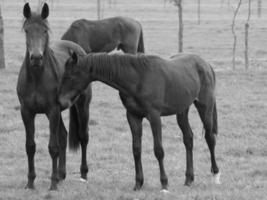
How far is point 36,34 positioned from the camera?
730 centimetres

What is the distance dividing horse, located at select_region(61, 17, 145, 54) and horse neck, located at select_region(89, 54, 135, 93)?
7.81m

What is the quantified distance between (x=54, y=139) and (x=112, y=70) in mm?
1263

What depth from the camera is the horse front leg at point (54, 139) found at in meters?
7.66

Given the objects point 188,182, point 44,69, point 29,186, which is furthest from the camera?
point 188,182

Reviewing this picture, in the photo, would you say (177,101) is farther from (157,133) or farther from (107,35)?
(107,35)

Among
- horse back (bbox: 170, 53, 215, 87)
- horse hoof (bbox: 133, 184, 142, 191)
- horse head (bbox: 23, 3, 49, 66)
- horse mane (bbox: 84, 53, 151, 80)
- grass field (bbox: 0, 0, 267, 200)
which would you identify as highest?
horse head (bbox: 23, 3, 49, 66)

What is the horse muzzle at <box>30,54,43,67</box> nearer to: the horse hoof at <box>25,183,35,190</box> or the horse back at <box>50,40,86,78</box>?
the horse back at <box>50,40,86,78</box>

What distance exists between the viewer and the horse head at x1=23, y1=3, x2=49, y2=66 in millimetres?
7195

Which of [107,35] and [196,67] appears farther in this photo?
[107,35]

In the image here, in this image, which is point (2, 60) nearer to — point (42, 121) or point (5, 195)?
point (42, 121)

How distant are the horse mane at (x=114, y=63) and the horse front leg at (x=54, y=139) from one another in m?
0.80

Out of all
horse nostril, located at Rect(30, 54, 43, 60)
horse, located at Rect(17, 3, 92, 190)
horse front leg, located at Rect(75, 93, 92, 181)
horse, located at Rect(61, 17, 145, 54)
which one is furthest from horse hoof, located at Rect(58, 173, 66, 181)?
horse, located at Rect(61, 17, 145, 54)

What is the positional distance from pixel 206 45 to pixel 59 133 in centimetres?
2270

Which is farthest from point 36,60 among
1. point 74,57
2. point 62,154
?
point 62,154
